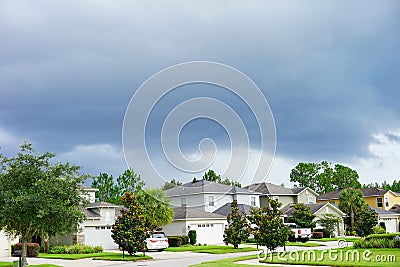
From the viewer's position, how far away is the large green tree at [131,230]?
1271 inches

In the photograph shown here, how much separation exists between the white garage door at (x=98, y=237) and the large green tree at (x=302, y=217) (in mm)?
21456

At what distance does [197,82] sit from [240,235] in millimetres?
18720

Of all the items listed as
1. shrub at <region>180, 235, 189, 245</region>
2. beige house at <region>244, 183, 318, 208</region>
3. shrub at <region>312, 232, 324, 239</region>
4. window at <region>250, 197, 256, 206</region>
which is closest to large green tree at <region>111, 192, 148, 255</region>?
shrub at <region>180, 235, 189, 245</region>

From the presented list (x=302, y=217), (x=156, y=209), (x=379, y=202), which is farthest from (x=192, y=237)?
(x=379, y=202)

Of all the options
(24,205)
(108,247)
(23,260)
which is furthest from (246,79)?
(108,247)

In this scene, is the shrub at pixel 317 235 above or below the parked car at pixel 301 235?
below

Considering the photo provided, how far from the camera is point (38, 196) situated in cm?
2177

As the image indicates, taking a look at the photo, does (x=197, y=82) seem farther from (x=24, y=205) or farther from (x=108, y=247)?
(x=108, y=247)

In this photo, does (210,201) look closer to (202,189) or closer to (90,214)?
(202,189)

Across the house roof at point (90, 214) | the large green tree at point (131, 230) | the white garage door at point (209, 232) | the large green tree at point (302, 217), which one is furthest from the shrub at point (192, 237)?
the large green tree at point (302, 217)

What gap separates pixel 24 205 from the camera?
2164 centimetres

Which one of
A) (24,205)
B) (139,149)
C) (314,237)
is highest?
(139,149)

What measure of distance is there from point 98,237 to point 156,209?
683 centimetres

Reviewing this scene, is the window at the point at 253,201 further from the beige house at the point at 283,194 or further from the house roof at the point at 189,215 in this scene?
the house roof at the point at 189,215
